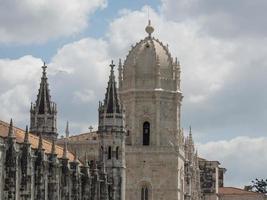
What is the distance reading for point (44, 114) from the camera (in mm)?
102875

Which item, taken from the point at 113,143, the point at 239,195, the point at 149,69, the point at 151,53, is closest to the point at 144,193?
Result: the point at 113,143

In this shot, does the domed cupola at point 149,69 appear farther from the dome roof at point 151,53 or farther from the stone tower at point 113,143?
the stone tower at point 113,143

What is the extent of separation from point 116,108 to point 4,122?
75.8 ft

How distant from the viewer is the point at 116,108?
9950 cm

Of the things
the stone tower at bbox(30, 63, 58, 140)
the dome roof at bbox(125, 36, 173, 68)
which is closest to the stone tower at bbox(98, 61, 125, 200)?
the stone tower at bbox(30, 63, 58, 140)

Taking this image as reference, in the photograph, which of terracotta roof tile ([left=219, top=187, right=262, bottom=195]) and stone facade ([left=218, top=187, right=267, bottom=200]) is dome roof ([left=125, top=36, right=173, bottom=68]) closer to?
stone facade ([left=218, top=187, right=267, bottom=200])

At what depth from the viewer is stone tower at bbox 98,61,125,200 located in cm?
9812

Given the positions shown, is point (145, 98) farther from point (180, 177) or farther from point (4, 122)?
point (4, 122)

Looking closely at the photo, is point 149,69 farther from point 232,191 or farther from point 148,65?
point 232,191

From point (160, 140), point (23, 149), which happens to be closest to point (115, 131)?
point (160, 140)

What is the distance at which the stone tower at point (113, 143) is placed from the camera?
322 feet

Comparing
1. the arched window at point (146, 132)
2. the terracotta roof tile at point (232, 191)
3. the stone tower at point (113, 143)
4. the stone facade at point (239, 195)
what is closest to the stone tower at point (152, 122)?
the arched window at point (146, 132)

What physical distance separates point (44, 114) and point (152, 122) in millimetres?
13177

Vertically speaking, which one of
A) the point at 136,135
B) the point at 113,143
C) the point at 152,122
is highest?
the point at 152,122
